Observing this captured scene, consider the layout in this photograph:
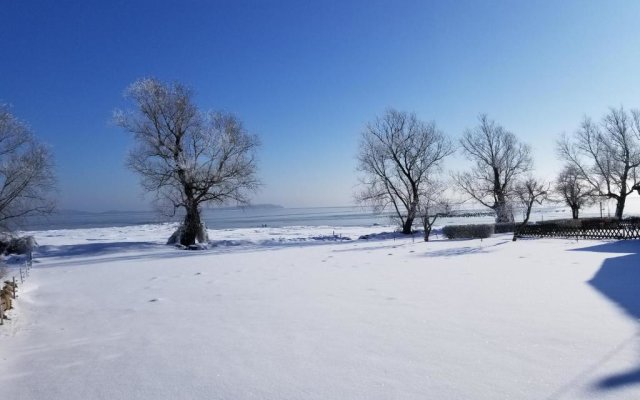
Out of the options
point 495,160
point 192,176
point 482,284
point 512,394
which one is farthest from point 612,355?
point 495,160

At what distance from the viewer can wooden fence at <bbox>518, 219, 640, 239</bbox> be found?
80.6 feet

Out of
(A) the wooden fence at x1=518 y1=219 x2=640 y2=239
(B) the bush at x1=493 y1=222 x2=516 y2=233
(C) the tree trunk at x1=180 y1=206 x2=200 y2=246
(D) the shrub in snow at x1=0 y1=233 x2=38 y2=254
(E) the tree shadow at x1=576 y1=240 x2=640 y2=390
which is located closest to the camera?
(E) the tree shadow at x1=576 y1=240 x2=640 y2=390

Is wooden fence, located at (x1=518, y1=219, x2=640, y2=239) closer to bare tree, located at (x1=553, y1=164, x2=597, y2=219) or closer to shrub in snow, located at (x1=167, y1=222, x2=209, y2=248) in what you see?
bare tree, located at (x1=553, y1=164, x2=597, y2=219)

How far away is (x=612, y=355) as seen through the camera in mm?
4871

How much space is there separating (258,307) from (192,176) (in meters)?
20.4

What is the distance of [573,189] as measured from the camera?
1847 inches

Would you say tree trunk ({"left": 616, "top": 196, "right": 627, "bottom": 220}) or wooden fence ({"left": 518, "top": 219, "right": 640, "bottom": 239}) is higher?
tree trunk ({"left": 616, "top": 196, "right": 627, "bottom": 220})

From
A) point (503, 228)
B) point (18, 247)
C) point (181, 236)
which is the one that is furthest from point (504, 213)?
point (18, 247)

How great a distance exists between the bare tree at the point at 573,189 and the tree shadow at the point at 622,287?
111 ft

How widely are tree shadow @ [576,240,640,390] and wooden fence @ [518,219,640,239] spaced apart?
34.3 ft

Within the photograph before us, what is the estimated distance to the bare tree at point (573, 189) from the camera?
148 ft

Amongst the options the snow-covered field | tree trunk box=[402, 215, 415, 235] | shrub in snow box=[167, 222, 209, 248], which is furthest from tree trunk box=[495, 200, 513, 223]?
the snow-covered field

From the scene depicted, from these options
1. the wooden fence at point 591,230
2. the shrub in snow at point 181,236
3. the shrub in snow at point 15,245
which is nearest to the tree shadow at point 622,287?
the wooden fence at point 591,230

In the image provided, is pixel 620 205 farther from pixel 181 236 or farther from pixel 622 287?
pixel 181 236
